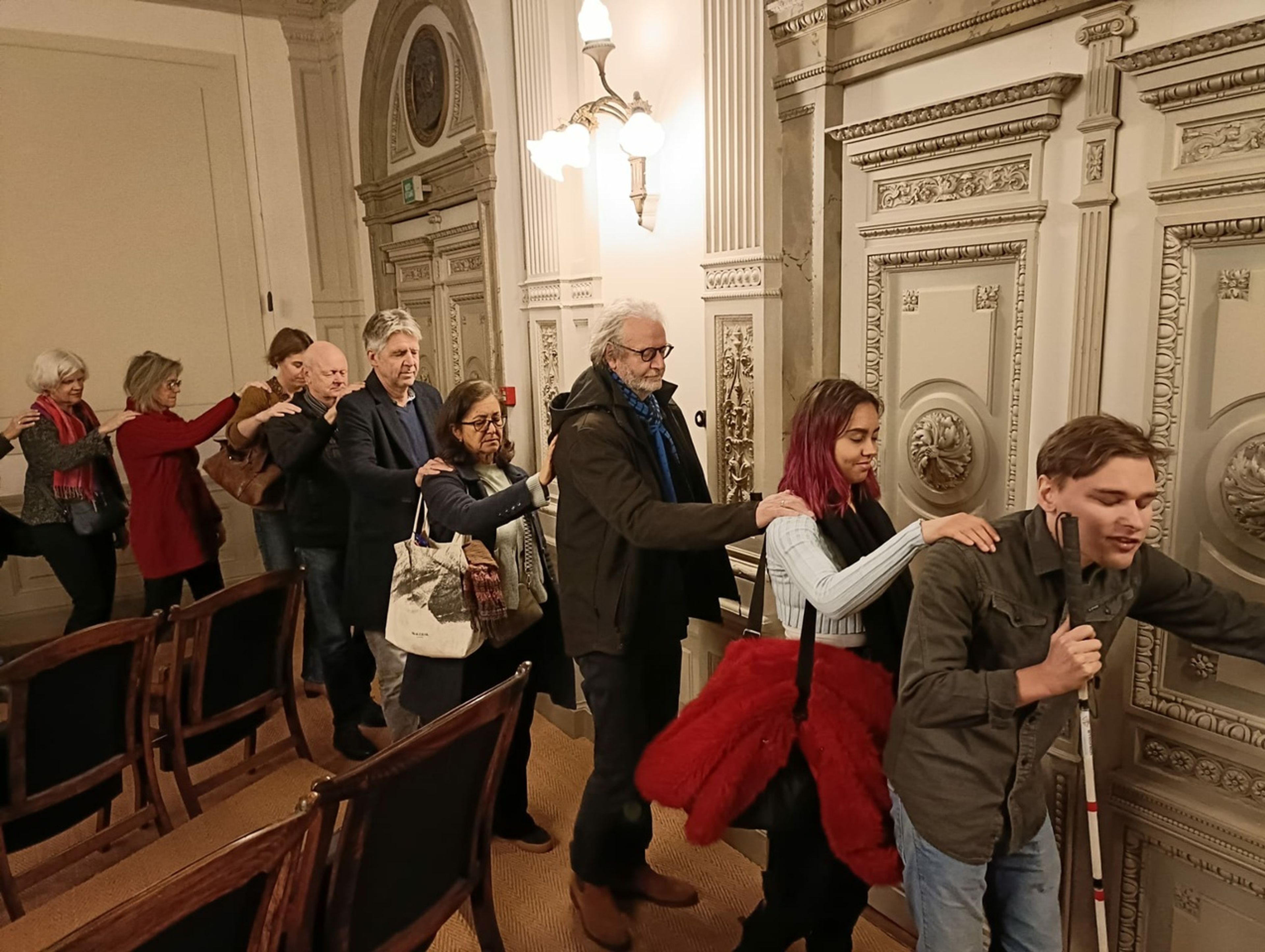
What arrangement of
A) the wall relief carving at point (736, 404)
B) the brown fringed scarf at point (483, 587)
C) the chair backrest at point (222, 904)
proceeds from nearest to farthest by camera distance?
1. the chair backrest at point (222, 904)
2. the brown fringed scarf at point (483, 587)
3. the wall relief carving at point (736, 404)

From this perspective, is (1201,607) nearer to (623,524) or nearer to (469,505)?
(623,524)

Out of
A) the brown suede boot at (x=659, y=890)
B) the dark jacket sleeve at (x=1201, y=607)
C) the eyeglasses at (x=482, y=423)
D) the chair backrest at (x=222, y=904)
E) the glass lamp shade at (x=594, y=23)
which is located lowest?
the brown suede boot at (x=659, y=890)

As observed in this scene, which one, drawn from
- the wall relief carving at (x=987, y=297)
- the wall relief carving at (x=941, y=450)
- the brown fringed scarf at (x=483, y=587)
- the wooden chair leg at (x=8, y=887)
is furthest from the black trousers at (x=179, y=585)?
the wall relief carving at (x=987, y=297)

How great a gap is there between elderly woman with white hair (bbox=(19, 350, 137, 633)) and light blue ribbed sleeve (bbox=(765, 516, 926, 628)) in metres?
3.10

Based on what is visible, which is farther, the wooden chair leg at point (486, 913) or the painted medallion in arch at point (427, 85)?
the painted medallion in arch at point (427, 85)

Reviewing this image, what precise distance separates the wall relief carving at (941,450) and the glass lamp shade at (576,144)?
1568 mm

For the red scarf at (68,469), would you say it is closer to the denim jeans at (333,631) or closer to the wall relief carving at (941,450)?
the denim jeans at (333,631)

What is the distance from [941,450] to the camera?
215 cm

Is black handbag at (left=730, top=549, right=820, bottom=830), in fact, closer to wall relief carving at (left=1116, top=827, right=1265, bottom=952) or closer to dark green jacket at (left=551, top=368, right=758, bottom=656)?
dark green jacket at (left=551, top=368, right=758, bottom=656)

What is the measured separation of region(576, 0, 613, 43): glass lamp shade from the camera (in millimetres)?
2697

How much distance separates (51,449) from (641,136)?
2.85 m

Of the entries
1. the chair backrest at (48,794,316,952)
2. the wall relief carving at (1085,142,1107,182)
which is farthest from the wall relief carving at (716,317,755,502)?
the chair backrest at (48,794,316,952)

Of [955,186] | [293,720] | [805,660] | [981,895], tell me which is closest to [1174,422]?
[955,186]

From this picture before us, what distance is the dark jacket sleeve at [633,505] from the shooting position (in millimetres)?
1843
